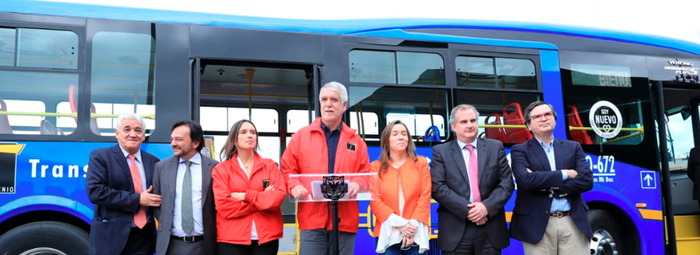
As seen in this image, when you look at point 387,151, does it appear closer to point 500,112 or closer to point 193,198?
point 193,198

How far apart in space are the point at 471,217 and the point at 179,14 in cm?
365

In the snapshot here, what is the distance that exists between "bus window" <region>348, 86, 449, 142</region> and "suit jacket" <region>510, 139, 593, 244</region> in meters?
1.80

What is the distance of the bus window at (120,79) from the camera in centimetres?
543

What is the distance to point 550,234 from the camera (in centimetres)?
437

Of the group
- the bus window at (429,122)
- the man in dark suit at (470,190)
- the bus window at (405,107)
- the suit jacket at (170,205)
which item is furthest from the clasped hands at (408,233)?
the bus window at (429,122)

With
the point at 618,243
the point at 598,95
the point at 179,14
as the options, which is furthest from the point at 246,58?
the point at 618,243

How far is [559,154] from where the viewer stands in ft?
15.0

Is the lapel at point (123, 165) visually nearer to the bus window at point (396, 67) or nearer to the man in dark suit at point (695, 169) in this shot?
the bus window at point (396, 67)

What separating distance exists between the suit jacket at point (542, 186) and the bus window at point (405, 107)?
1.80 meters

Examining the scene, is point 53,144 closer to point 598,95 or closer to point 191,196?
point 191,196

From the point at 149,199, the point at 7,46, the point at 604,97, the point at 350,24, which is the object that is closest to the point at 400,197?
the point at 149,199

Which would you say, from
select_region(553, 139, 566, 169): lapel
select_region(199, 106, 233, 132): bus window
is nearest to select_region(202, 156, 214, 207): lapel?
select_region(553, 139, 566, 169): lapel

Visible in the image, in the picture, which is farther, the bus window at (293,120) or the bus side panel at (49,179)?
the bus window at (293,120)

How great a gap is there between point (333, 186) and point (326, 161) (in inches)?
25.8
